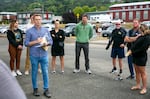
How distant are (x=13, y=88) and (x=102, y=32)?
1520 inches

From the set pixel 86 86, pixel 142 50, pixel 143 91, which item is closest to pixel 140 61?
pixel 142 50

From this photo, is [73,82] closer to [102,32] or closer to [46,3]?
[102,32]

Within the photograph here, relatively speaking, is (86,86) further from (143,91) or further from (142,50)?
(142,50)

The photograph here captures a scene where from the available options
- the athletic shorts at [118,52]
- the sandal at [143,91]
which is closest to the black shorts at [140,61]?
the sandal at [143,91]

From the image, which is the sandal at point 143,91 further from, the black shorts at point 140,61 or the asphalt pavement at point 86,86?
the black shorts at point 140,61

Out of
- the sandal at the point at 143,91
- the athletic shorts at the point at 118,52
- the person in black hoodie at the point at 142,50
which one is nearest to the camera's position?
the person in black hoodie at the point at 142,50

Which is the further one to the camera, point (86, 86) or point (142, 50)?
point (86, 86)

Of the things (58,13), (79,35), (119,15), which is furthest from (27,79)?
(58,13)

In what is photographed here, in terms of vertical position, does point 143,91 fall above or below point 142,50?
below

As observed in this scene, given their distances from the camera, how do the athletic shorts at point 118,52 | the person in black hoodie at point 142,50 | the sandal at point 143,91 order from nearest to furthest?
the person in black hoodie at point 142,50 < the sandal at point 143,91 < the athletic shorts at point 118,52

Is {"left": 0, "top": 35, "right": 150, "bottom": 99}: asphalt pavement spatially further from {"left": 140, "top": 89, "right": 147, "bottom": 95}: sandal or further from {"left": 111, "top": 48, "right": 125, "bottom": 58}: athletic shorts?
{"left": 111, "top": 48, "right": 125, "bottom": 58}: athletic shorts

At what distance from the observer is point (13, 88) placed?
1.81m

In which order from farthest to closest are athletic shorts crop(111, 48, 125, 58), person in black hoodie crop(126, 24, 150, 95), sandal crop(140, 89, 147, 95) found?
athletic shorts crop(111, 48, 125, 58), sandal crop(140, 89, 147, 95), person in black hoodie crop(126, 24, 150, 95)

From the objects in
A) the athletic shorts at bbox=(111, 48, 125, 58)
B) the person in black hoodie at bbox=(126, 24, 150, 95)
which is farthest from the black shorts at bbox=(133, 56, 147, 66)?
the athletic shorts at bbox=(111, 48, 125, 58)
